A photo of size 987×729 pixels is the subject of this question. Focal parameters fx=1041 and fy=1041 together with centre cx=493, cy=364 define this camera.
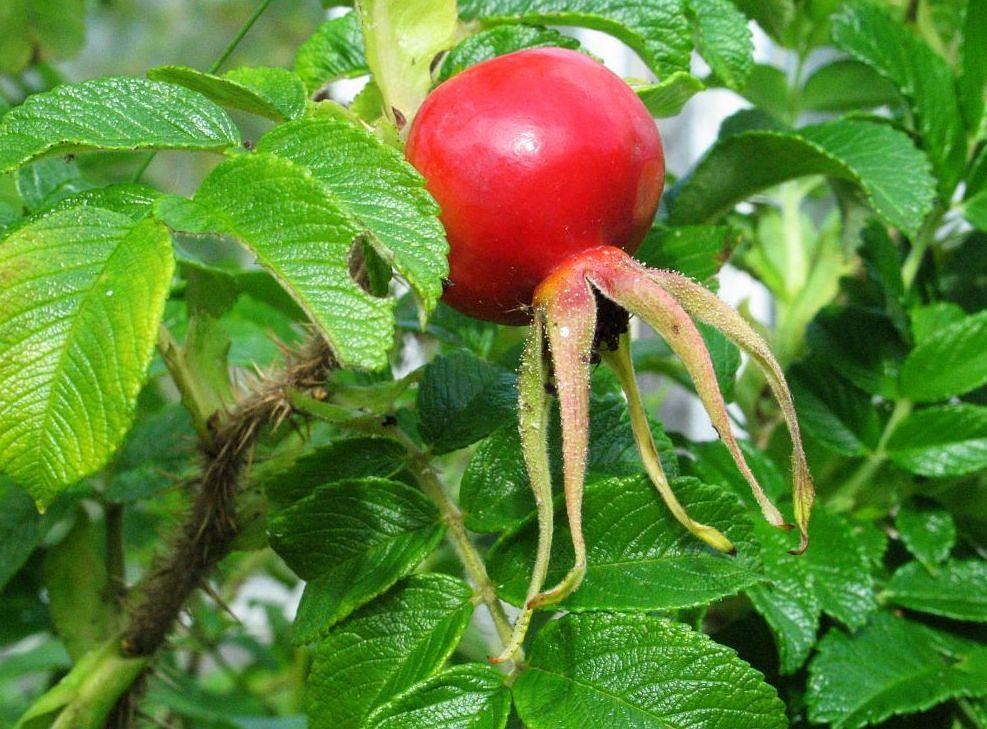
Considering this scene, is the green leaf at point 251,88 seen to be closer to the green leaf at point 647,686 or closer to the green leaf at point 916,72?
the green leaf at point 647,686

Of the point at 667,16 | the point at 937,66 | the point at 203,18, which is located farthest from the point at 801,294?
the point at 203,18

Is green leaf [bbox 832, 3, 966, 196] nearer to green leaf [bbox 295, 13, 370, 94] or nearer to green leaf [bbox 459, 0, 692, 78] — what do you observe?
green leaf [bbox 459, 0, 692, 78]

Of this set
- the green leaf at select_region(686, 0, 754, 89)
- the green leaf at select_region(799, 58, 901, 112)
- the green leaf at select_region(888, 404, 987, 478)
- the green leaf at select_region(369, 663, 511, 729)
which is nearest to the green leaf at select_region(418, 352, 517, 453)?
the green leaf at select_region(369, 663, 511, 729)

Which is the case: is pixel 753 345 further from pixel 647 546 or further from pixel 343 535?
pixel 343 535

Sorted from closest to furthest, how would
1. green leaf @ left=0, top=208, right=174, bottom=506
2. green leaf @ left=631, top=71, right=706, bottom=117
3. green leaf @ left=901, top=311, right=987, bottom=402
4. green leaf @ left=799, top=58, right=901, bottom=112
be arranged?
green leaf @ left=0, top=208, right=174, bottom=506 < green leaf @ left=631, top=71, right=706, bottom=117 < green leaf @ left=901, top=311, right=987, bottom=402 < green leaf @ left=799, top=58, right=901, bottom=112

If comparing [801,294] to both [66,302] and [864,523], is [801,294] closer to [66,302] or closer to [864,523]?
[864,523]

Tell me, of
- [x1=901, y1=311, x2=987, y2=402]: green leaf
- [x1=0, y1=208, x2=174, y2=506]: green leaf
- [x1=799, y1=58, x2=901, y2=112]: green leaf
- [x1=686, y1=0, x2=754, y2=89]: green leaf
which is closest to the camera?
[x1=0, y1=208, x2=174, y2=506]: green leaf

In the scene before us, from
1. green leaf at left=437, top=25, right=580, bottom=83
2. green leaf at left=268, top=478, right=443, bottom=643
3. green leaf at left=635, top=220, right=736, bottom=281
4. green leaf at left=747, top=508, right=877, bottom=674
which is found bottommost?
green leaf at left=747, top=508, right=877, bottom=674
